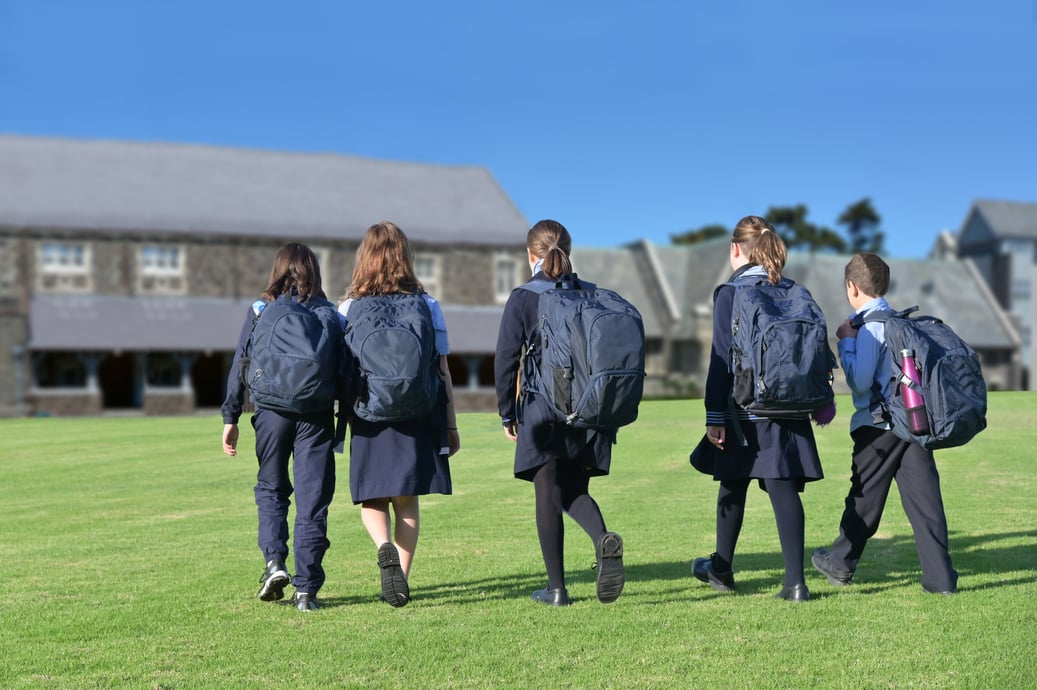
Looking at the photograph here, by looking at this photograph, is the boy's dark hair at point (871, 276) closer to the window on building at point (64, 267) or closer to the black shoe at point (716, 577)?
the black shoe at point (716, 577)

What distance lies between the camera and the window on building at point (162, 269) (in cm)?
3578

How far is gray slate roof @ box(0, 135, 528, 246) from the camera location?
35594mm

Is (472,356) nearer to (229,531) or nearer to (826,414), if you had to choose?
(229,531)

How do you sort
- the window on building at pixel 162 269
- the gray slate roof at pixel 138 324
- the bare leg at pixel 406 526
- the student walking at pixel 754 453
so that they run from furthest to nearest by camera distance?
1. the window on building at pixel 162 269
2. the gray slate roof at pixel 138 324
3. the bare leg at pixel 406 526
4. the student walking at pixel 754 453

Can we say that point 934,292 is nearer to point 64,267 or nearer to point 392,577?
point 64,267

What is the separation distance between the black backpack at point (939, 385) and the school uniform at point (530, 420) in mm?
1514

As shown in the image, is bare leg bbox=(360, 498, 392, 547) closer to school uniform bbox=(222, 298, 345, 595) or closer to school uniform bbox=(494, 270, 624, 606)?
school uniform bbox=(222, 298, 345, 595)

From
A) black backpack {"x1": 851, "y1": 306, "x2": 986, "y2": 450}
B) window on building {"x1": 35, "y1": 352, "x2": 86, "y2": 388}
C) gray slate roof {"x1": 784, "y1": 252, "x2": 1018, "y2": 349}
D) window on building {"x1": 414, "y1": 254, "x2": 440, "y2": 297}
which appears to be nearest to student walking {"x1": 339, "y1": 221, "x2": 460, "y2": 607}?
black backpack {"x1": 851, "y1": 306, "x2": 986, "y2": 450}

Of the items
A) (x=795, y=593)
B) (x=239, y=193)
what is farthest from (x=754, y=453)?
(x=239, y=193)

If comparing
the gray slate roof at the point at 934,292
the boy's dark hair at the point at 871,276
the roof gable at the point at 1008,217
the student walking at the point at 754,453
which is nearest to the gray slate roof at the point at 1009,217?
the roof gable at the point at 1008,217

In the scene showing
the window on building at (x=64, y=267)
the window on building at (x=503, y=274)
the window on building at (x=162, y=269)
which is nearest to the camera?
the window on building at (x=64, y=267)

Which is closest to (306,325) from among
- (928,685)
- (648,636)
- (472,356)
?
(648,636)

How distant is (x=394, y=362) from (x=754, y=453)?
75.2 inches

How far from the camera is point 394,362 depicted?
5555mm
